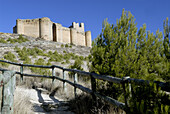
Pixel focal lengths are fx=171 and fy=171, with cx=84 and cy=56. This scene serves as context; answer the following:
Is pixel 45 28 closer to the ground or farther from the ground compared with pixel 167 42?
farther from the ground

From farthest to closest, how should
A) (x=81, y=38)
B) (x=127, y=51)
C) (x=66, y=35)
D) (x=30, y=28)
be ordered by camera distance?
(x=81, y=38)
(x=66, y=35)
(x=30, y=28)
(x=127, y=51)

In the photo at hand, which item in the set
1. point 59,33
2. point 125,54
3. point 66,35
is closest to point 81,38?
point 66,35

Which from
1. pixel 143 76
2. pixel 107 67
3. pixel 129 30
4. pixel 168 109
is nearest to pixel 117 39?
pixel 129 30

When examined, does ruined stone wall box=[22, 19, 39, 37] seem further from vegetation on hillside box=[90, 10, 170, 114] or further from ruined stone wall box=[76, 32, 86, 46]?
vegetation on hillside box=[90, 10, 170, 114]

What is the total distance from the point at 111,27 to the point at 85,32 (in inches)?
2054

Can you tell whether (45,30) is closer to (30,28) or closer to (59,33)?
(30,28)

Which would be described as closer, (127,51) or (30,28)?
(127,51)

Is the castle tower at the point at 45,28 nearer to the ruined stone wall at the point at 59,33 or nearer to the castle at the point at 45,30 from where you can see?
the castle at the point at 45,30

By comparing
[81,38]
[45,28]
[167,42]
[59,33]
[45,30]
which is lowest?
[167,42]

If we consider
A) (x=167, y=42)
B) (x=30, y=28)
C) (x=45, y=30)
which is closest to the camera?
(x=167, y=42)

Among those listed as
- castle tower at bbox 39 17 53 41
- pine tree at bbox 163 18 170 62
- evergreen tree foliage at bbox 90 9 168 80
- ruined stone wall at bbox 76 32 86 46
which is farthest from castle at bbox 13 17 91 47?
pine tree at bbox 163 18 170 62

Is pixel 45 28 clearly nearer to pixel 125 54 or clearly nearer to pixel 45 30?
pixel 45 30

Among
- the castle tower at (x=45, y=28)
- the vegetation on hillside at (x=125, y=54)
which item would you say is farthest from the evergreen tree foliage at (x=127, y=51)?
the castle tower at (x=45, y=28)

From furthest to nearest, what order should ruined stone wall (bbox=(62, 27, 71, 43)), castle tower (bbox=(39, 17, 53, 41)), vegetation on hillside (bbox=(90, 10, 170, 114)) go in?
ruined stone wall (bbox=(62, 27, 71, 43)) < castle tower (bbox=(39, 17, 53, 41)) < vegetation on hillside (bbox=(90, 10, 170, 114))
